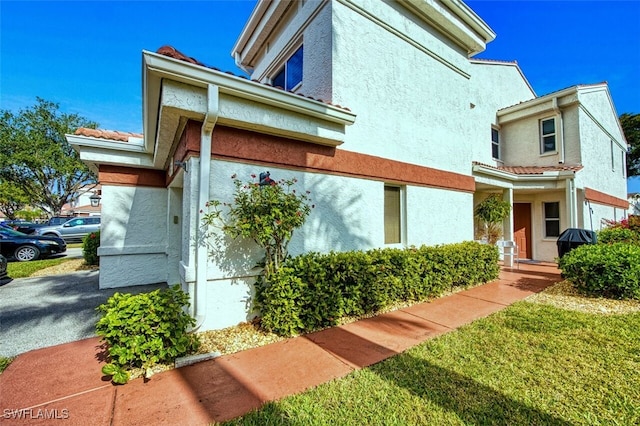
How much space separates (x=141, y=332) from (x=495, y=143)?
15.9 m

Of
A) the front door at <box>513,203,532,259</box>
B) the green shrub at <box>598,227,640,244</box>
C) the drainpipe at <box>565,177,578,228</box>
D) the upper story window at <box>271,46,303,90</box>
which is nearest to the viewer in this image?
the upper story window at <box>271,46,303,90</box>

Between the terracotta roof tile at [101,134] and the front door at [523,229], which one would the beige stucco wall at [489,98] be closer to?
the front door at [523,229]

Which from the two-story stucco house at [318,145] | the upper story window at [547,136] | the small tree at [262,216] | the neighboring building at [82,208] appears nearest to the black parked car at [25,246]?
the two-story stucco house at [318,145]

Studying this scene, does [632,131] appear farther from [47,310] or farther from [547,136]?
[47,310]

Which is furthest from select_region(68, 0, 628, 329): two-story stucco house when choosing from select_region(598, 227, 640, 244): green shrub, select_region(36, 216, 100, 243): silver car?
select_region(36, 216, 100, 243): silver car

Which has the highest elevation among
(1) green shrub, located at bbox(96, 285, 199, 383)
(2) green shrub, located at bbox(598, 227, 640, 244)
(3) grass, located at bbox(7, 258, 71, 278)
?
(2) green shrub, located at bbox(598, 227, 640, 244)

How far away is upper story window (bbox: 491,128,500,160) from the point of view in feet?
44.8

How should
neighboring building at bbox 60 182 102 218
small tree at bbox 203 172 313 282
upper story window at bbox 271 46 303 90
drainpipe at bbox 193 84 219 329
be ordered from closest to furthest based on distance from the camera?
drainpipe at bbox 193 84 219 329 → small tree at bbox 203 172 313 282 → upper story window at bbox 271 46 303 90 → neighboring building at bbox 60 182 102 218

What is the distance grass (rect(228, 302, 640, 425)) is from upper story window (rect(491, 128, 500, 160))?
10.8 metres

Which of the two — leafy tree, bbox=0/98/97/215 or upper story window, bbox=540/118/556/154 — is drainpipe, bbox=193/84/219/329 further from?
leafy tree, bbox=0/98/97/215

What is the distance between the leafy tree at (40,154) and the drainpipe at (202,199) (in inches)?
1077

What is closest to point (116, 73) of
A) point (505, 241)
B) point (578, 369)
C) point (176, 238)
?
point (176, 238)

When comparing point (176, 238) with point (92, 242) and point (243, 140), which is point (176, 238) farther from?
point (92, 242)

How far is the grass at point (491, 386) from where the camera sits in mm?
2656
